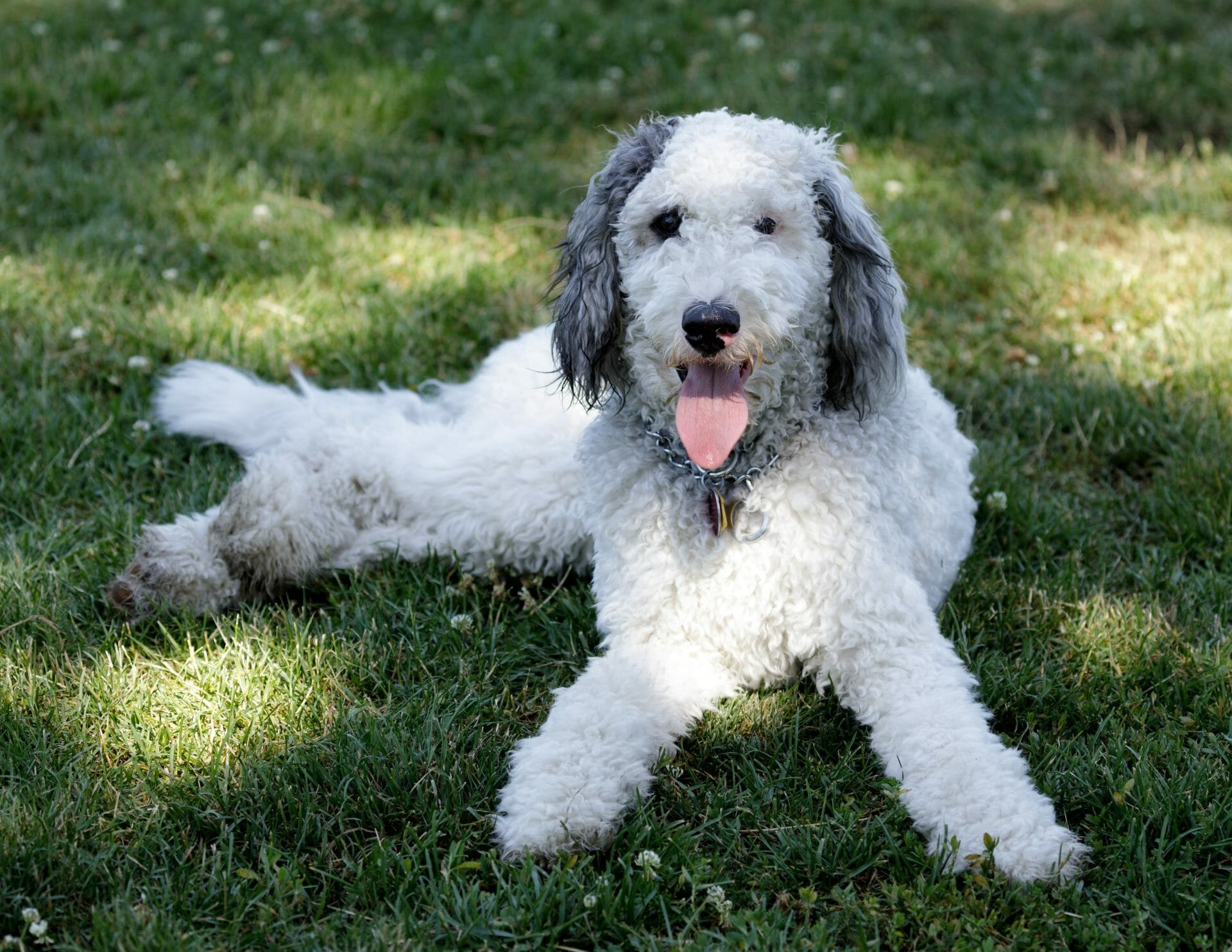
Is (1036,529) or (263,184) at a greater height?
(263,184)

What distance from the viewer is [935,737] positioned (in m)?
2.75

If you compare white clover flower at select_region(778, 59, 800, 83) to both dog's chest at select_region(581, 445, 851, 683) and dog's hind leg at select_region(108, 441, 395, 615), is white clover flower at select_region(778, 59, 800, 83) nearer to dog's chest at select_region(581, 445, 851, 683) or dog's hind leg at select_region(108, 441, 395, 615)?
dog's hind leg at select_region(108, 441, 395, 615)

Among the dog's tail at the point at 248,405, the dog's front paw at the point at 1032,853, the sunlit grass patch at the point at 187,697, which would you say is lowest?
the sunlit grass patch at the point at 187,697

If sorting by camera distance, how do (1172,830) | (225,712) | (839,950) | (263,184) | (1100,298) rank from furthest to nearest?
(263,184) → (1100,298) → (225,712) → (1172,830) → (839,950)

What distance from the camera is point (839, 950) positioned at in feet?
8.00

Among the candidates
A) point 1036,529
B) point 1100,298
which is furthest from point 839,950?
point 1100,298

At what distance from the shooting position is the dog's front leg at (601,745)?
264 centimetres

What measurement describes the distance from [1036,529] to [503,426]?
1.72 meters

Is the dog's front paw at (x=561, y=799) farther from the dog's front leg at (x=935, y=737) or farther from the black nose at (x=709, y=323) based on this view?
the black nose at (x=709, y=323)

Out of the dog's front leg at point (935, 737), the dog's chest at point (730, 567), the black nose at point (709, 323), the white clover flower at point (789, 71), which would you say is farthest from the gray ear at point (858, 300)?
the white clover flower at point (789, 71)

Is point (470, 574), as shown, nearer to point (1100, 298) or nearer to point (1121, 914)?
point (1121, 914)

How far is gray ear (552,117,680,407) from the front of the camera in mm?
2934

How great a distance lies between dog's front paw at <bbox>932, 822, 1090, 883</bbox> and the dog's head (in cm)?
99

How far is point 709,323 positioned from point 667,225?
38cm
